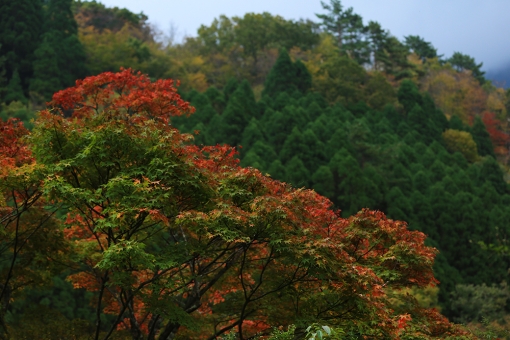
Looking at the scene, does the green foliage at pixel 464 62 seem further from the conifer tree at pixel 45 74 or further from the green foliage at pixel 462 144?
the conifer tree at pixel 45 74

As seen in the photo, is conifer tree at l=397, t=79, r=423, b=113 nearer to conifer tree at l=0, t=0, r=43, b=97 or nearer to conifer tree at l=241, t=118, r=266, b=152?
conifer tree at l=241, t=118, r=266, b=152

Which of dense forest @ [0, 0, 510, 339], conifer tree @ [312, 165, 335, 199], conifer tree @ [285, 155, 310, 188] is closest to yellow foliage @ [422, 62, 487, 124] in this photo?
dense forest @ [0, 0, 510, 339]

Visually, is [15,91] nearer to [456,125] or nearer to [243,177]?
[243,177]

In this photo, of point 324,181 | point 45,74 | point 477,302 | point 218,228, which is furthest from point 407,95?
point 218,228

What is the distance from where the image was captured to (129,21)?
156 feet

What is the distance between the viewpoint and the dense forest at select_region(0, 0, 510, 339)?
8.92 meters

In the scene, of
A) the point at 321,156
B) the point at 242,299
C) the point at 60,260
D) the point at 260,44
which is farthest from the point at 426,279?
the point at 260,44

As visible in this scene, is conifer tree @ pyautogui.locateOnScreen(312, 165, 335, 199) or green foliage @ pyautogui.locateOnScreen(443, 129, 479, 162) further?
green foliage @ pyautogui.locateOnScreen(443, 129, 479, 162)

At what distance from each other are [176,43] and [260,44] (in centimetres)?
837

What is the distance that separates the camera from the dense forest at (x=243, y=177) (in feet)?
29.3

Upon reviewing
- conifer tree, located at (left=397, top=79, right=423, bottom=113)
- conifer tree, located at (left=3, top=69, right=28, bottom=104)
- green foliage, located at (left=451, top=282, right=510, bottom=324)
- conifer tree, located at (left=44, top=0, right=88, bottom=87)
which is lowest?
green foliage, located at (left=451, top=282, right=510, bottom=324)

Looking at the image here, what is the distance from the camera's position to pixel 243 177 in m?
9.58

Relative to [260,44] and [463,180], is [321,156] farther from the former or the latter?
[260,44]

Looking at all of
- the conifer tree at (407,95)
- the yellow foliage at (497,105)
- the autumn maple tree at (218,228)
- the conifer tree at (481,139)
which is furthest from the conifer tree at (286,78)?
the autumn maple tree at (218,228)
